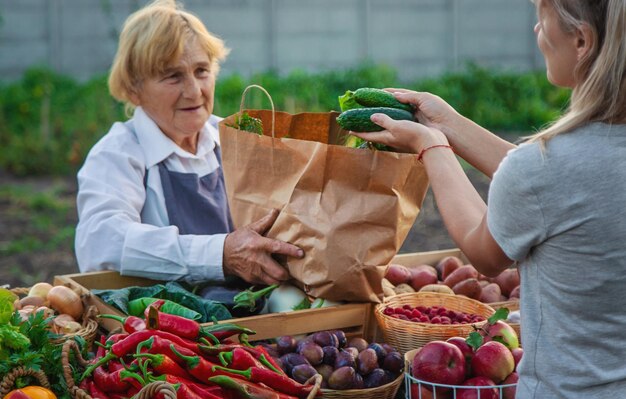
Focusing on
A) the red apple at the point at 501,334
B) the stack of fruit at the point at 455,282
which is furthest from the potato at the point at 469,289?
the red apple at the point at 501,334

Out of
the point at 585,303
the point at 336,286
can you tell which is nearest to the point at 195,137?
the point at 336,286

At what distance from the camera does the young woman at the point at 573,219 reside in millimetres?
1865

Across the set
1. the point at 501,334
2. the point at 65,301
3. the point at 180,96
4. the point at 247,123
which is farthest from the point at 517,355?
the point at 180,96

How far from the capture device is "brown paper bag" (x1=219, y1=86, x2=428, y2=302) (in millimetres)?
2799

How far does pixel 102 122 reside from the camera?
9961mm

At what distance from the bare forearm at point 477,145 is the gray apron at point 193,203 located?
4.81 feet

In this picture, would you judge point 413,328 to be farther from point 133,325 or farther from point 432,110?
point 133,325

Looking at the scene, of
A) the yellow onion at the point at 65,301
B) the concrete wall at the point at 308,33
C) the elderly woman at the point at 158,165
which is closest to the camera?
the yellow onion at the point at 65,301

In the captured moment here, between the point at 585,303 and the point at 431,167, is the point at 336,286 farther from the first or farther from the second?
the point at 585,303

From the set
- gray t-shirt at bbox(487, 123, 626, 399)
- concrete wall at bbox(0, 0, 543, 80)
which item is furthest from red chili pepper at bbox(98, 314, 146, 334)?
concrete wall at bbox(0, 0, 543, 80)

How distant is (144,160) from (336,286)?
125cm

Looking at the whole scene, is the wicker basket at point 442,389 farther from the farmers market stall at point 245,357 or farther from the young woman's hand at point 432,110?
the young woman's hand at point 432,110

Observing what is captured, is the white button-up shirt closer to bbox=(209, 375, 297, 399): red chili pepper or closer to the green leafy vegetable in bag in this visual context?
the green leafy vegetable in bag

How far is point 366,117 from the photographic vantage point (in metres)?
2.72
